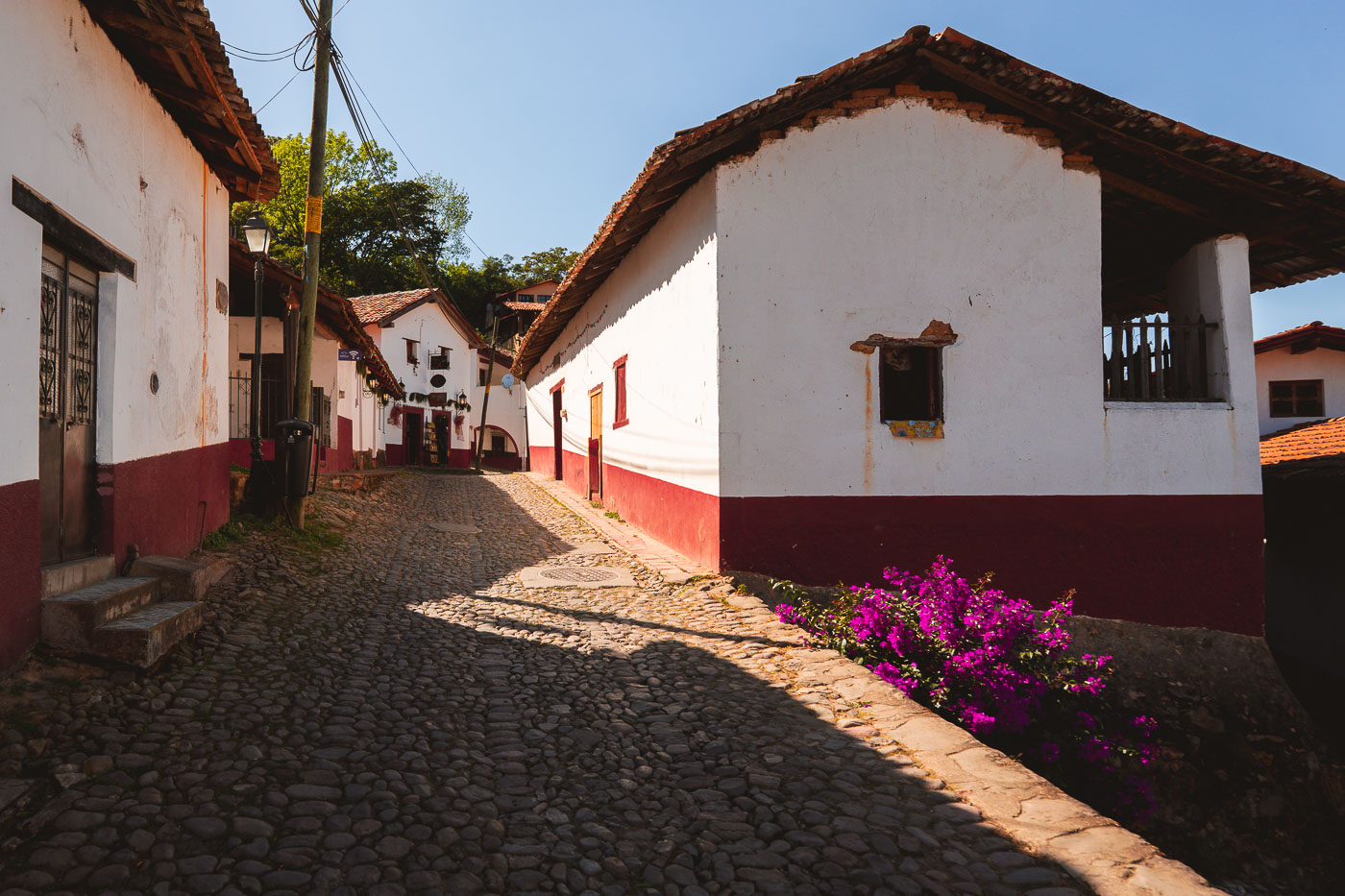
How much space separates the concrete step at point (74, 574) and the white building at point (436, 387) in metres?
22.2

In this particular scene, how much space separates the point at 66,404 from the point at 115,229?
1201mm

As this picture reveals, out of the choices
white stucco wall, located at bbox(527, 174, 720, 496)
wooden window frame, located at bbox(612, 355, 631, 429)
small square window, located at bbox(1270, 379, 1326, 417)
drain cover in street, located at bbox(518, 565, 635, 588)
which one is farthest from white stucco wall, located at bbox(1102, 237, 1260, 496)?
small square window, located at bbox(1270, 379, 1326, 417)

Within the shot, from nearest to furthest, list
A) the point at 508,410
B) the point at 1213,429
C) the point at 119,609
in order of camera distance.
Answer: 1. the point at 119,609
2. the point at 1213,429
3. the point at 508,410

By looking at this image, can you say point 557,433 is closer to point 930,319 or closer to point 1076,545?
point 930,319

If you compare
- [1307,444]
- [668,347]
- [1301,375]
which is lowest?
[1307,444]

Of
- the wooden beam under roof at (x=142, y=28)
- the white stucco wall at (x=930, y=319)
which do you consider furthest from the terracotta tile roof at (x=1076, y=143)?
the wooden beam under roof at (x=142, y=28)

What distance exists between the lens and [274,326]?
1320 centimetres

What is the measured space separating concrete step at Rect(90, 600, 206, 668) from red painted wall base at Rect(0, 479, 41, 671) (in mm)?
293

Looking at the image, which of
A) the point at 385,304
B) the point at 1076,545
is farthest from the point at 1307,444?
the point at 385,304

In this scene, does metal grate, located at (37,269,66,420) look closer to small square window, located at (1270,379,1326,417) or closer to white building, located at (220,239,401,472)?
white building, located at (220,239,401,472)

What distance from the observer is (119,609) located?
438 centimetres

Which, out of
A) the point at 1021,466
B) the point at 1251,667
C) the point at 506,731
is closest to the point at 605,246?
the point at 1021,466

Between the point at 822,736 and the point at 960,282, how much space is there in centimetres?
512

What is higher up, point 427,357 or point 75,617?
point 427,357
